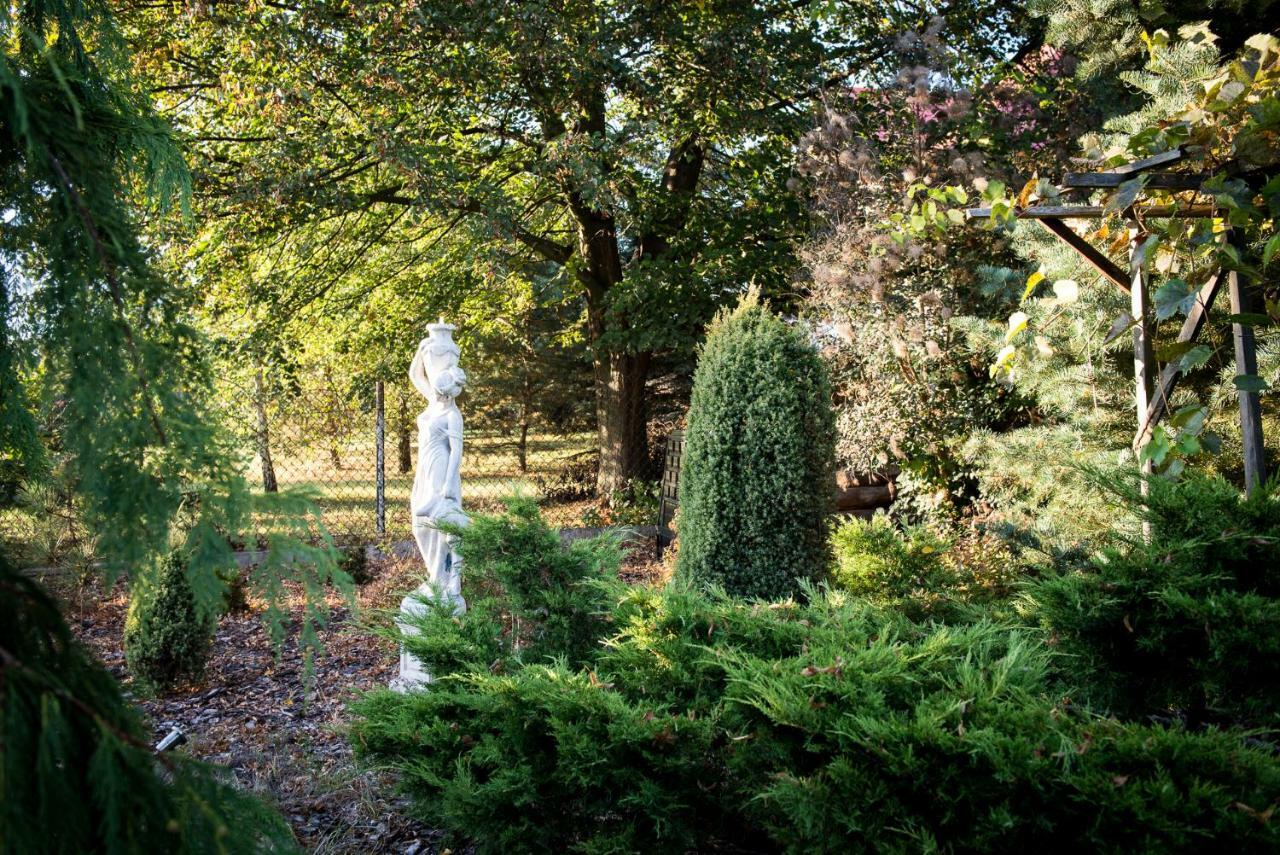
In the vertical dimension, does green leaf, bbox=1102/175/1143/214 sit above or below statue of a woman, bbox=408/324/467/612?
above

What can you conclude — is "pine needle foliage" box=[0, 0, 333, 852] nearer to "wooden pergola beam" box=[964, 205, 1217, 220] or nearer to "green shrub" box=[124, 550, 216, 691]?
"wooden pergola beam" box=[964, 205, 1217, 220]

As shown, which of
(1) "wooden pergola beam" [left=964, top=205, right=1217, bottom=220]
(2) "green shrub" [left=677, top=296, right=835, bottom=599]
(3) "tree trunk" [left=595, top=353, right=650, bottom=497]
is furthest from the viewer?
(3) "tree trunk" [left=595, top=353, right=650, bottom=497]

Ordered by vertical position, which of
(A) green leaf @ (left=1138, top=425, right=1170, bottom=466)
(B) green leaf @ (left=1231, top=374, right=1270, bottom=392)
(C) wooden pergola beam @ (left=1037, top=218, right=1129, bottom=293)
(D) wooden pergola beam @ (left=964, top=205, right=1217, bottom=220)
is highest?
(D) wooden pergola beam @ (left=964, top=205, right=1217, bottom=220)

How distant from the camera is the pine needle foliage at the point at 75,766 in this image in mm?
1005

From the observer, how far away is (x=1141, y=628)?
2.66 metres

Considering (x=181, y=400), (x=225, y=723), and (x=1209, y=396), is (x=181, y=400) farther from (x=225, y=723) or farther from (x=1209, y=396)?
(x=1209, y=396)

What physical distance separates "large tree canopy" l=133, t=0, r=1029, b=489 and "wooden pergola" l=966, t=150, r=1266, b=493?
469 cm

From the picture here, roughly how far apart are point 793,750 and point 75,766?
1.68 metres

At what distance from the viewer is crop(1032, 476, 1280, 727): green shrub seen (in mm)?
2490

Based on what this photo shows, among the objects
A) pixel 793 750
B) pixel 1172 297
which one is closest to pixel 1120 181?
pixel 1172 297

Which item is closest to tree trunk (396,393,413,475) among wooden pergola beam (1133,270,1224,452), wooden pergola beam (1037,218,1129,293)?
wooden pergola beam (1037,218,1129,293)

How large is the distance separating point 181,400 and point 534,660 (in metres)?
2.24

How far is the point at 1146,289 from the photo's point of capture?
4.11 m

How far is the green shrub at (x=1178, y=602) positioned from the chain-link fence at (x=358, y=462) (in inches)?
87.5
